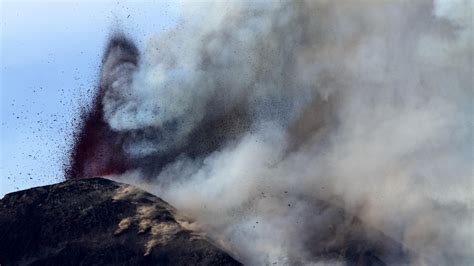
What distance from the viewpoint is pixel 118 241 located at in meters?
48.9

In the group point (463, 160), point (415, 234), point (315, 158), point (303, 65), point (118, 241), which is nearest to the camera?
point (118, 241)

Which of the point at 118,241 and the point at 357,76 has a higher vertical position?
the point at 357,76

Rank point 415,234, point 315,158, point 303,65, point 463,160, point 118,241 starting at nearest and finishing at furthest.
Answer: point 118,241 < point 415,234 < point 463,160 < point 315,158 < point 303,65

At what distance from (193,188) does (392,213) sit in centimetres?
1468

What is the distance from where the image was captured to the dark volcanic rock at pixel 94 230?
1877 inches

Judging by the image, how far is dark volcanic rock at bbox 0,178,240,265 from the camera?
4769cm

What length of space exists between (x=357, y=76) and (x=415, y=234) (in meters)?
15.3

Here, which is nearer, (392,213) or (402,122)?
(392,213)

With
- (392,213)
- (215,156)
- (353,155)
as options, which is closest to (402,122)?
(353,155)

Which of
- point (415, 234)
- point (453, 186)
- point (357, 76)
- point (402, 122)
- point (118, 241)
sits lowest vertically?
point (118, 241)

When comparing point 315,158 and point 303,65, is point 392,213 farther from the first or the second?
point 303,65

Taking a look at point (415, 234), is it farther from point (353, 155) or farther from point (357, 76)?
point (357, 76)

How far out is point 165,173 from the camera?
210 ft

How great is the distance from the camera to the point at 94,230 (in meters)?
50.0
